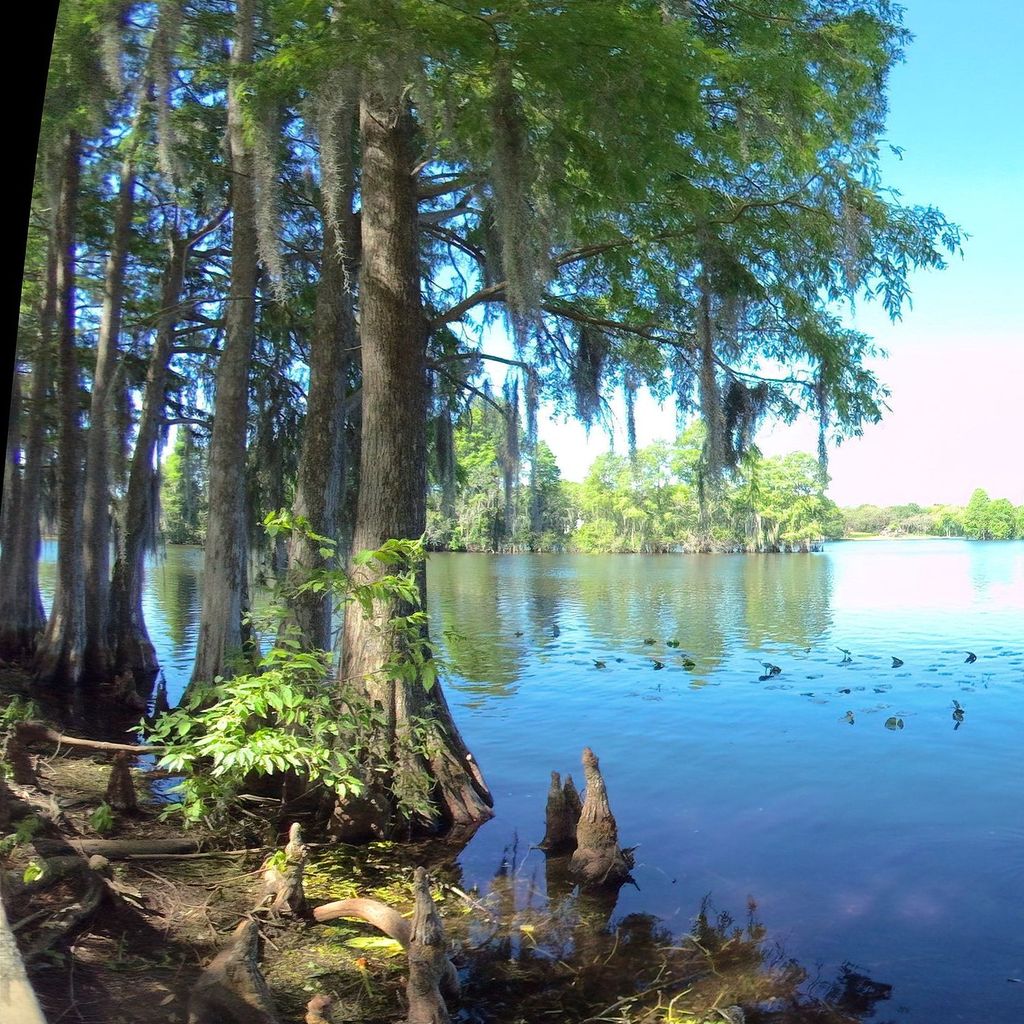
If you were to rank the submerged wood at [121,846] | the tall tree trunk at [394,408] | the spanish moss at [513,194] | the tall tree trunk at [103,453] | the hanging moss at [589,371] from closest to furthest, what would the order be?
the submerged wood at [121,846] → the spanish moss at [513,194] → the tall tree trunk at [394,408] → the hanging moss at [589,371] → the tall tree trunk at [103,453]

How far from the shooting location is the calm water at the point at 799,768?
527 cm

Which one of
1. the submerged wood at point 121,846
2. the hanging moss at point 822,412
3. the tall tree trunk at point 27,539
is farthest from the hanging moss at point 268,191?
the tall tree trunk at point 27,539

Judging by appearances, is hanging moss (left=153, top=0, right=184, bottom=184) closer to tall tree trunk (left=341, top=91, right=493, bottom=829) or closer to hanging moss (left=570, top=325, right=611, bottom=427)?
tall tree trunk (left=341, top=91, right=493, bottom=829)

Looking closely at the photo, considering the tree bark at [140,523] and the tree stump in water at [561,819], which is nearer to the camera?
the tree stump in water at [561,819]

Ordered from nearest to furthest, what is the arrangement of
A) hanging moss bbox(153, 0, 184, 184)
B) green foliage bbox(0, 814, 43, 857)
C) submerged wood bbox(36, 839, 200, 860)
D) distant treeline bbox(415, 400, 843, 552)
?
green foliage bbox(0, 814, 43, 857) → submerged wood bbox(36, 839, 200, 860) → hanging moss bbox(153, 0, 184, 184) → distant treeline bbox(415, 400, 843, 552)

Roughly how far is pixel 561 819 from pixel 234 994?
332 cm

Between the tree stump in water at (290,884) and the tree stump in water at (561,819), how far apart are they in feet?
6.83

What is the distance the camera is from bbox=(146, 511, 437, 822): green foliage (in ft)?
15.5

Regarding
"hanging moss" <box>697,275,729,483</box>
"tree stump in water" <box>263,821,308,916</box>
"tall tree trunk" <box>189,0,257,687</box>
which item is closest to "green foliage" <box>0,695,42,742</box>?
"tall tree trunk" <box>189,0,257,687</box>

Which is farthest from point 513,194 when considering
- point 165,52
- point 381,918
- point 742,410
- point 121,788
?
point 121,788

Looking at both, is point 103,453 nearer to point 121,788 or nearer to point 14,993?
point 121,788

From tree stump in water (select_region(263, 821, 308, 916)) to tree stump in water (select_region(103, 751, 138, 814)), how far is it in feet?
4.72

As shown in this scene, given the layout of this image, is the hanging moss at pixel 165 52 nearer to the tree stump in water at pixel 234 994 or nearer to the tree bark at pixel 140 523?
the tree stump in water at pixel 234 994

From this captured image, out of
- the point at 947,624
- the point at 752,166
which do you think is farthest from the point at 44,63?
the point at 947,624
